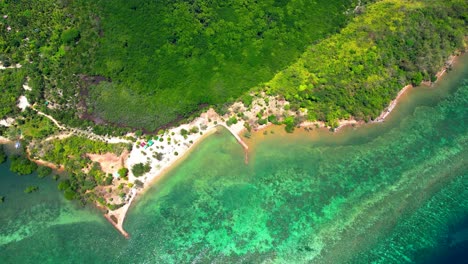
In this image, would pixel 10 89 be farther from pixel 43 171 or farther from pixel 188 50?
pixel 188 50

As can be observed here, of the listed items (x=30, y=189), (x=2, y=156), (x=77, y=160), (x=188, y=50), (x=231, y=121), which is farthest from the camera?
(x=188, y=50)

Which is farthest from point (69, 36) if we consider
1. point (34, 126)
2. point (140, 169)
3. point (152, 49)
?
point (140, 169)

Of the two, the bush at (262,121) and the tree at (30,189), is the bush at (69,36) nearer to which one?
the tree at (30,189)

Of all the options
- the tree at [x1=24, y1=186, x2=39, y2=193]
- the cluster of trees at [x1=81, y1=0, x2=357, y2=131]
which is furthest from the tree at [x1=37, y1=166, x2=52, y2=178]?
the cluster of trees at [x1=81, y1=0, x2=357, y2=131]

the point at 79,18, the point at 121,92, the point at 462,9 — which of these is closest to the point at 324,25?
the point at 462,9

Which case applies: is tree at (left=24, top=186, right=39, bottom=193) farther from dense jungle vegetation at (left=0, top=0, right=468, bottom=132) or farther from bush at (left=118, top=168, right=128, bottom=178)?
bush at (left=118, top=168, right=128, bottom=178)

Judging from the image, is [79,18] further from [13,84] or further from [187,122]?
[187,122]
